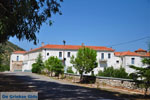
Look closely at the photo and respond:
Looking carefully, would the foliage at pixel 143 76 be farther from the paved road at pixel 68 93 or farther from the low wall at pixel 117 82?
the low wall at pixel 117 82

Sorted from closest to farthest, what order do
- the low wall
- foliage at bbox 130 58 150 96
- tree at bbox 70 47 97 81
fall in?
foliage at bbox 130 58 150 96
the low wall
tree at bbox 70 47 97 81

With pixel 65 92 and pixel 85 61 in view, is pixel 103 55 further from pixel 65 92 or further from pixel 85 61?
pixel 65 92

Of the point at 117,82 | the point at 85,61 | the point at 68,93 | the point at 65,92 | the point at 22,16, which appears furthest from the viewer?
the point at 85,61

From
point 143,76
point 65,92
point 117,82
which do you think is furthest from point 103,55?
point 143,76

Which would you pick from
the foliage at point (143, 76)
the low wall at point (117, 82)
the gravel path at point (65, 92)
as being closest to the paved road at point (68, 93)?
the gravel path at point (65, 92)

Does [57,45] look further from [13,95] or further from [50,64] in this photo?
[13,95]

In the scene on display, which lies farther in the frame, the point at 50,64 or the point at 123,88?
the point at 50,64

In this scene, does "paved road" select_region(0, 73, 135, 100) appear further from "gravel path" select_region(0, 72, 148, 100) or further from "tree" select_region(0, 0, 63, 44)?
"tree" select_region(0, 0, 63, 44)

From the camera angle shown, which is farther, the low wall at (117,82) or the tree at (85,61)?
the tree at (85,61)

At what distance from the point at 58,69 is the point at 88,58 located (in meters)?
11.1

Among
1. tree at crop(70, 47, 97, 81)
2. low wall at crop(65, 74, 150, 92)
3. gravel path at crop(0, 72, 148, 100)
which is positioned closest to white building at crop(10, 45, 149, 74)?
tree at crop(70, 47, 97, 81)

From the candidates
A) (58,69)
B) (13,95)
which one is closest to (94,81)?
(58,69)

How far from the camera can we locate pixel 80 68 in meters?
27.1

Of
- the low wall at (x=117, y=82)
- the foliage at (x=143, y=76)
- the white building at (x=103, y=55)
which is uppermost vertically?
the white building at (x=103, y=55)
